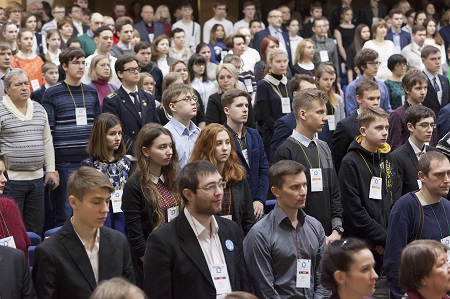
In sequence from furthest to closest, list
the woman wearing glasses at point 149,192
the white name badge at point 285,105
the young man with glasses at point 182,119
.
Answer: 1. the white name badge at point 285,105
2. the young man with glasses at point 182,119
3. the woman wearing glasses at point 149,192

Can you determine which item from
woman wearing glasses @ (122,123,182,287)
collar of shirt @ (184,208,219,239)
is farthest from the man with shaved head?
collar of shirt @ (184,208,219,239)

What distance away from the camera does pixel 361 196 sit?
5.82 metres

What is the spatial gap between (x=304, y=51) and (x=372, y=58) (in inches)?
47.0

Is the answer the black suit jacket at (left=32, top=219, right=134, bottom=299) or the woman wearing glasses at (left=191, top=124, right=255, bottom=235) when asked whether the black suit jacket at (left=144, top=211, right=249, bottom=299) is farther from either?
the woman wearing glasses at (left=191, top=124, right=255, bottom=235)

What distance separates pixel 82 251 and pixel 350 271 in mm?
1262

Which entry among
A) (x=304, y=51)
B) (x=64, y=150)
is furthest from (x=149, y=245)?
(x=304, y=51)

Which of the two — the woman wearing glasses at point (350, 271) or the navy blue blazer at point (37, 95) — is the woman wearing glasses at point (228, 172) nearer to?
the woman wearing glasses at point (350, 271)

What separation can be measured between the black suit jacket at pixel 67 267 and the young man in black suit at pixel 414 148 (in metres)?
2.78

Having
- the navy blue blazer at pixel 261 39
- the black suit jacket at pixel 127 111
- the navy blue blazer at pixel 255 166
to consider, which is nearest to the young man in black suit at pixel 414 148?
the navy blue blazer at pixel 255 166

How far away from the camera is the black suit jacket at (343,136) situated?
6.75 metres

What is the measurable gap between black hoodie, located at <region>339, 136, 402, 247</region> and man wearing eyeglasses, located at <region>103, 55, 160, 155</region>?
1921mm

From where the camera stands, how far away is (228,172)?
530cm

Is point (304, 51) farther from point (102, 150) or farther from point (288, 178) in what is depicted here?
point (288, 178)

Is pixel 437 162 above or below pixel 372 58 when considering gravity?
below
